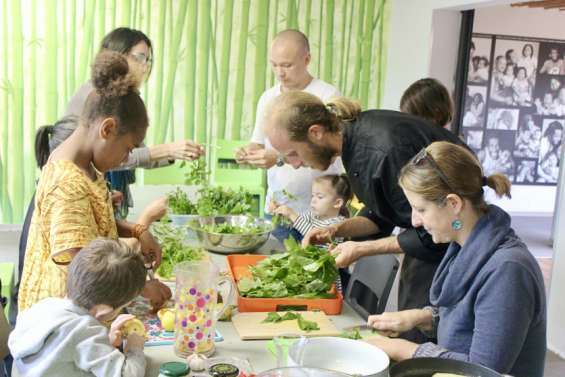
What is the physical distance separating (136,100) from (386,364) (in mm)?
957

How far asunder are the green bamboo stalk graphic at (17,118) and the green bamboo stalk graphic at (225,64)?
4.36ft

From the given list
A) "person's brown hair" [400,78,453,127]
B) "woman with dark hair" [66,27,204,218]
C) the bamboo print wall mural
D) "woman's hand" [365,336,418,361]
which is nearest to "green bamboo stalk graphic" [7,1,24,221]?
the bamboo print wall mural

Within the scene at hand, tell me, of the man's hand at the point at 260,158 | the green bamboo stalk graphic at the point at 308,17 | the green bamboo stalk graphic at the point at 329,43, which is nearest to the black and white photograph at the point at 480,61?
the green bamboo stalk graphic at the point at 329,43

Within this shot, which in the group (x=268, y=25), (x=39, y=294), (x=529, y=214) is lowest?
(x=529, y=214)

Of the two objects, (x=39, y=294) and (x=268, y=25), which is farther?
(x=268, y=25)

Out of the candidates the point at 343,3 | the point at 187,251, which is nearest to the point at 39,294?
the point at 187,251

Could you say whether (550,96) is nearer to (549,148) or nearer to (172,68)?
(549,148)

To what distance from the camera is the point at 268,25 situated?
203 inches

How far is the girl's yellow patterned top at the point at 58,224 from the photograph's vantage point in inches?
57.2

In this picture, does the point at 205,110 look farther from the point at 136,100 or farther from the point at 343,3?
the point at 136,100

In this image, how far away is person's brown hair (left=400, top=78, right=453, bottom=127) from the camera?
8.93 ft

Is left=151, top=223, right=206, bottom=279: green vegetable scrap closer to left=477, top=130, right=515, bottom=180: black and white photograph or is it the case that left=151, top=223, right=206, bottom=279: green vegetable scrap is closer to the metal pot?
the metal pot

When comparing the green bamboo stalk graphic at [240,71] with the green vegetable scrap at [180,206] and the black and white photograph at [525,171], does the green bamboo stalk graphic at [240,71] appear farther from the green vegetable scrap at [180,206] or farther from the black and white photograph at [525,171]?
the black and white photograph at [525,171]

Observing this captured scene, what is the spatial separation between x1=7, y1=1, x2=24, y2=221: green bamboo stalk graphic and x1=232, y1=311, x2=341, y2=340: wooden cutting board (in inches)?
141
